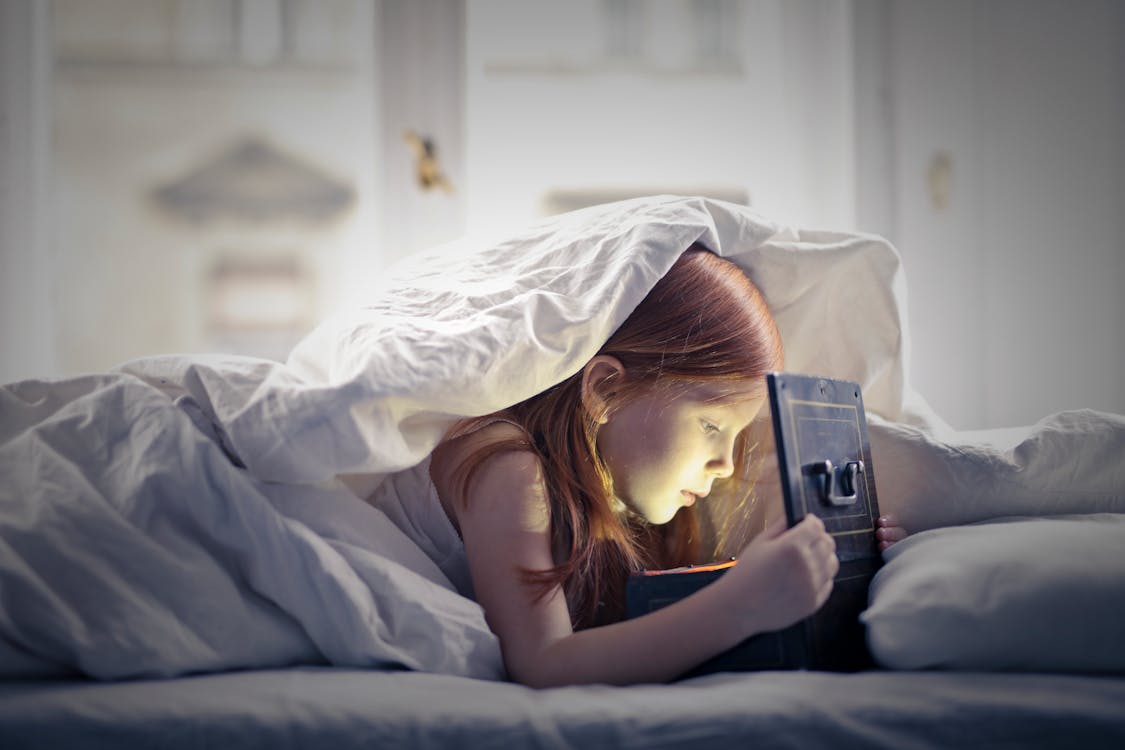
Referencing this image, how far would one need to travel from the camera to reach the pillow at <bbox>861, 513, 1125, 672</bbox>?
1.95 ft

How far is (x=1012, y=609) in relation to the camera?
0.60 metres

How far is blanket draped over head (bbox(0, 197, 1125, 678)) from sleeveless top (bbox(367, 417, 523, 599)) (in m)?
0.03

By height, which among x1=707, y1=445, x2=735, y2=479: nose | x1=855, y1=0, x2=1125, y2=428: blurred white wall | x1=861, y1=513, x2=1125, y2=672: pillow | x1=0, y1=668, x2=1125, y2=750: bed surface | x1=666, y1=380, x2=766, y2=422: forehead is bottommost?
x1=0, y1=668, x2=1125, y2=750: bed surface

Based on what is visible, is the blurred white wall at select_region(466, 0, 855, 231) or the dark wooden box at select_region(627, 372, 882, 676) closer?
the dark wooden box at select_region(627, 372, 882, 676)

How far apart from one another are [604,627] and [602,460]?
219 mm

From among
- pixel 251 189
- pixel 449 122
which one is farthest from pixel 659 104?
pixel 251 189

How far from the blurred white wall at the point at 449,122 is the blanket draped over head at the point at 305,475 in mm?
861

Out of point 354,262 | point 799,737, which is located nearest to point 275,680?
point 799,737

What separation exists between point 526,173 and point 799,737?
131 centimetres

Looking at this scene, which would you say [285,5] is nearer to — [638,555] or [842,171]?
[842,171]

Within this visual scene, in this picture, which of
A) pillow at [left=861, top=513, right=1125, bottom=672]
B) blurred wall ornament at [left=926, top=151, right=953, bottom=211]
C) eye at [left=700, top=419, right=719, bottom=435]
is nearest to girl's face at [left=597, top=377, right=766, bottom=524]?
eye at [left=700, top=419, right=719, bottom=435]

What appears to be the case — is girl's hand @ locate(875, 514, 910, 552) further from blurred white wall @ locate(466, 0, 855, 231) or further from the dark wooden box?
blurred white wall @ locate(466, 0, 855, 231)

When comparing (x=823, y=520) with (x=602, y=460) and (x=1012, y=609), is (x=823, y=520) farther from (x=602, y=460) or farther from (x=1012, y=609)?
(x=602, y=460)

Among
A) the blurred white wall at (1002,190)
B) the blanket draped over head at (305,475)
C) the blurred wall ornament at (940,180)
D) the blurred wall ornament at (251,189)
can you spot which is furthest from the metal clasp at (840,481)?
the blurred wall ornament at (251,189)
